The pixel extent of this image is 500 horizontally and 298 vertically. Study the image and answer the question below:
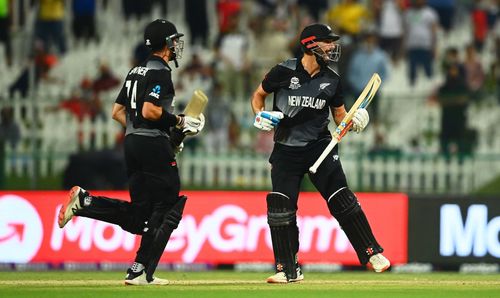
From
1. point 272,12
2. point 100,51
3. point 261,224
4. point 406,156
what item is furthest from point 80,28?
point 261,224

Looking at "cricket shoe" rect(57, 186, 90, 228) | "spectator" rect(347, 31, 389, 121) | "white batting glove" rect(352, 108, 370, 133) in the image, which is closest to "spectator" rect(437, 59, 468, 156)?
"spectator" rect(347, 31, 389, 121)

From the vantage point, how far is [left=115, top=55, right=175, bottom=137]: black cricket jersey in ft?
40.1

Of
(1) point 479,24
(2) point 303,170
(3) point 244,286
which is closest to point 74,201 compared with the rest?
(3) point 244,286

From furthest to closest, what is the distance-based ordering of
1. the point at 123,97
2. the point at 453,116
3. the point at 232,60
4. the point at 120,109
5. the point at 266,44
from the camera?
the point at 232,60, the point at 266,44, the point at 453,116, the point at 120,109, the point at 123,97

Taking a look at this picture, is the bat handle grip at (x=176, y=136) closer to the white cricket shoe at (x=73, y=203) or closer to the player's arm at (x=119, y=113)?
the player's arm at (x=119, y=113)

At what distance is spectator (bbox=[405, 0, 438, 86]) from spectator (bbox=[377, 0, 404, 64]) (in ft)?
0.96

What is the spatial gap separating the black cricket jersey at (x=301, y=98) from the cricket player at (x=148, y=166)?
801 mm

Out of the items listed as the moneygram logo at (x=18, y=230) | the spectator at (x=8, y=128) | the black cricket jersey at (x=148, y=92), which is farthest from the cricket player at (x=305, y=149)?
the spectator at (x=8, y=128)

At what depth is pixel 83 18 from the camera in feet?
80.4

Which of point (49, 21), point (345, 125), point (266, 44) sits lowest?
point (345, 125)

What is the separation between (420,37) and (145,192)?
11.5 m

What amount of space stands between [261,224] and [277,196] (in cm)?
345

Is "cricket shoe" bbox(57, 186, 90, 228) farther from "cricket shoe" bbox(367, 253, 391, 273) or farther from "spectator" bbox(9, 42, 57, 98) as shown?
"spectator" bbox(9, 42, 57, 98)

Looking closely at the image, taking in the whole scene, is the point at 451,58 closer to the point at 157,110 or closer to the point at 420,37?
the point at 420,37
